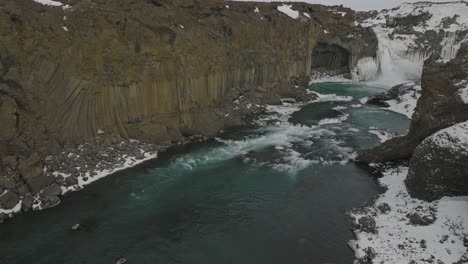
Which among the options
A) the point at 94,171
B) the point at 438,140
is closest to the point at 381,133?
the point at 438,140

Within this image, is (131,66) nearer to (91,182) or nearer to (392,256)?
(91,182)

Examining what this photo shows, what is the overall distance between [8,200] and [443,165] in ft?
62.3

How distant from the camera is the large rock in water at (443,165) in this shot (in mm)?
15617

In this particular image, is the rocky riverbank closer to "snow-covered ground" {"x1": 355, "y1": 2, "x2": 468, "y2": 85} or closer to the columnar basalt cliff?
the columnar basalt cliff

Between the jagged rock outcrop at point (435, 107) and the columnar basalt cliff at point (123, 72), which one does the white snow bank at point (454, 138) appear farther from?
the columnar basalt cliff at point (123, 72)

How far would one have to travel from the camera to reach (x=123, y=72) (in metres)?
24.5

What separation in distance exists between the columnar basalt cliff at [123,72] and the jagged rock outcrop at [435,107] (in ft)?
41.4

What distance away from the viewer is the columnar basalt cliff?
62.6 feet

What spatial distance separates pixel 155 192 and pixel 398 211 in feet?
37.9

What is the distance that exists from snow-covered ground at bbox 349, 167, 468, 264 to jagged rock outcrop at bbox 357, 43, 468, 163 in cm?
433

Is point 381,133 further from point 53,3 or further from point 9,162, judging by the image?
point 9,162

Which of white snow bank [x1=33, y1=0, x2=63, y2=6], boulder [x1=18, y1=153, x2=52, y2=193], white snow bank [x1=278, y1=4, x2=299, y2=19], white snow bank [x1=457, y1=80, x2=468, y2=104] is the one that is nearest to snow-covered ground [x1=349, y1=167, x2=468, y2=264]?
white snow bank [x1=457, y1=80, x2=468, y2=104]

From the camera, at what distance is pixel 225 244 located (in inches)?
591

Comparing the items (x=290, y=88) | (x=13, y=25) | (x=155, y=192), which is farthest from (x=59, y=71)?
(x=290, y=88)
